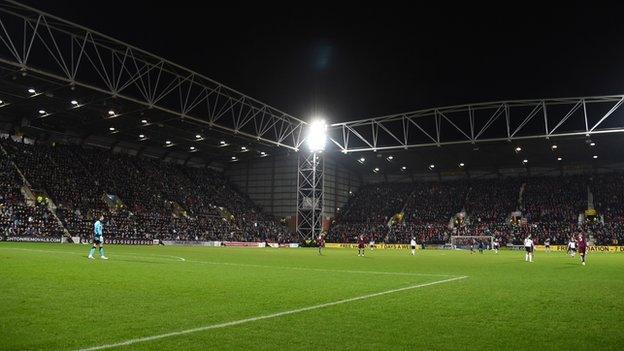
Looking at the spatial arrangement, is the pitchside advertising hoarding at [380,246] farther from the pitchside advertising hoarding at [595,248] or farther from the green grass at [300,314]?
the green grass at [300,314]

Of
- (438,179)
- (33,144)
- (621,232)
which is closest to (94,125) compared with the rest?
(33,144)

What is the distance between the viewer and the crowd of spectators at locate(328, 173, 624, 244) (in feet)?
201

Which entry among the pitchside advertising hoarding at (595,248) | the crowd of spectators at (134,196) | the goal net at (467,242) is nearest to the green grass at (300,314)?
the crowd of spectators at (134,196)

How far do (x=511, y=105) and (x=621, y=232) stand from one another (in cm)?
2160

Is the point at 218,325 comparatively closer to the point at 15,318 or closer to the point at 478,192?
the point at 15,318

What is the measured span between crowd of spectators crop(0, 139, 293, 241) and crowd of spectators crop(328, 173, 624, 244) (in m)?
14.7

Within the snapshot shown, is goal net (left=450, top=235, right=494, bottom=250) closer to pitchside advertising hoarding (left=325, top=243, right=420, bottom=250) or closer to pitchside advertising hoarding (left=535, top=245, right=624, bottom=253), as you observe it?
pitchside advertising hoarding (left=325, top=243, right=420, bottom=250)

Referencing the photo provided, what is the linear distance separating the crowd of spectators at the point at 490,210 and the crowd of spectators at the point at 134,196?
1465 centimetres

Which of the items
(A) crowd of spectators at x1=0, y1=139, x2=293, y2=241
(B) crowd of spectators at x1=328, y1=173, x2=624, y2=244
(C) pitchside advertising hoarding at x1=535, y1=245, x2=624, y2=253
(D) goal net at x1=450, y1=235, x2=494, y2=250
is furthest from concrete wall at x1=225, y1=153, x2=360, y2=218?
(C) pitchside advertising hoarding at x1=535, y1=245, x2=624, y2=253

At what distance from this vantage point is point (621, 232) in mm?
56438

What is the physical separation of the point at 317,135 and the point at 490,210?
94.8 feet

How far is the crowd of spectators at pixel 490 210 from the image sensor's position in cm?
6141

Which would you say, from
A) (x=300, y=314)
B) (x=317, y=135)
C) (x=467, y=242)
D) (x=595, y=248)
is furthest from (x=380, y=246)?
(x=300, y=314)

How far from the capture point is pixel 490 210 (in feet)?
228
